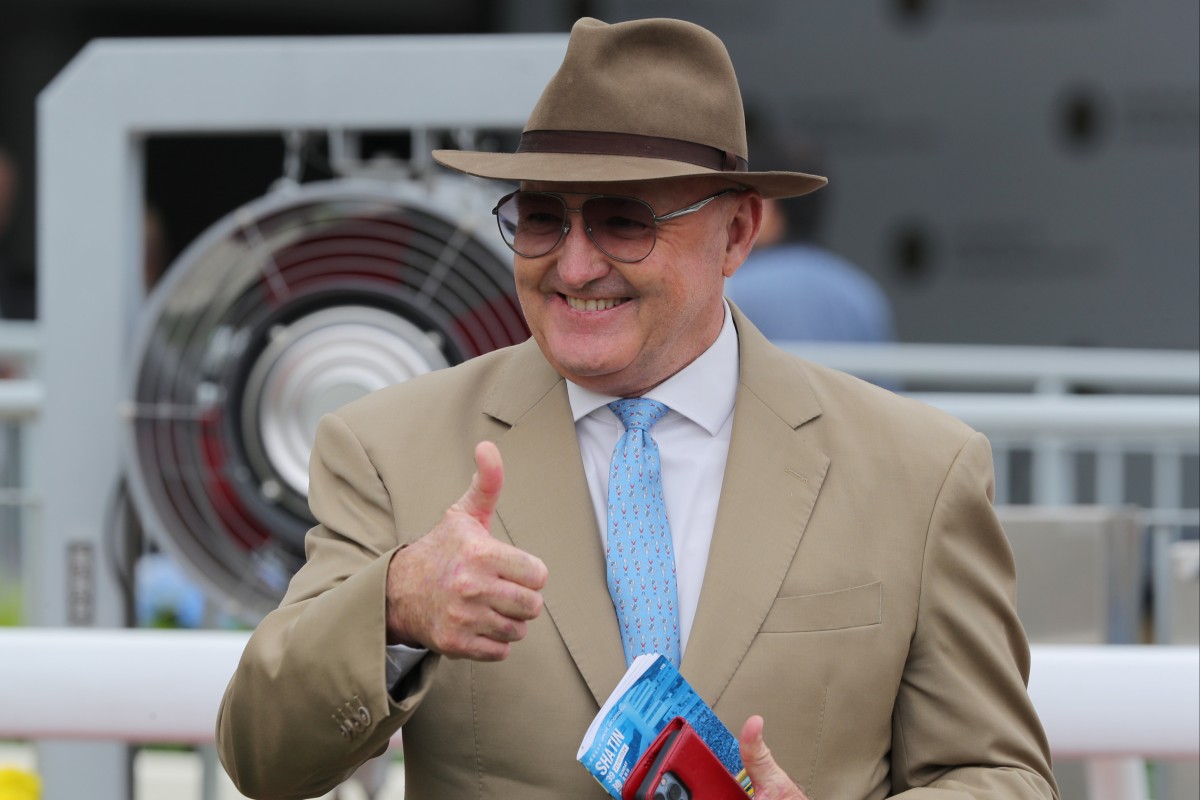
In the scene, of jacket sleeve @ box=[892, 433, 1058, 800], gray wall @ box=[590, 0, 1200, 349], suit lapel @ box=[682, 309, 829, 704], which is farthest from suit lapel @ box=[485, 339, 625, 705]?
gray wall @ box=[590, 0, 1200, 349]

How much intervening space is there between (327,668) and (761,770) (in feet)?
1.58

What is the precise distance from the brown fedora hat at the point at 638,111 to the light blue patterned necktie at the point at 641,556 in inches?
14.3

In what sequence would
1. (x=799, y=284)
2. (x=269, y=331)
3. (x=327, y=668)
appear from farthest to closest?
(x=799, y=284) → (x=269, y=331) → (x=327, y=668)

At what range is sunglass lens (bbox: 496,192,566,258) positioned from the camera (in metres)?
2.05

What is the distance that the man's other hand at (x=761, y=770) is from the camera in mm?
1739

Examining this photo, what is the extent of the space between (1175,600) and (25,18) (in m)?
8.93

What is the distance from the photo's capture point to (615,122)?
2.07 meters

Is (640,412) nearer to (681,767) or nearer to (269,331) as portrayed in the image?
(681,767)

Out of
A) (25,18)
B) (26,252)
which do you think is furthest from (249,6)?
(26,252)

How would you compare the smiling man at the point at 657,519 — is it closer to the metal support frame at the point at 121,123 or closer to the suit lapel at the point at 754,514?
the suit lapel at the point at 754,514

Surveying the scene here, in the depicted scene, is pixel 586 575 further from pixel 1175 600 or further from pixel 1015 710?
pixel 1175 600

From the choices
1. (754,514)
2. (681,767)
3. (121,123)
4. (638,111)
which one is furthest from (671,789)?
(121,123)

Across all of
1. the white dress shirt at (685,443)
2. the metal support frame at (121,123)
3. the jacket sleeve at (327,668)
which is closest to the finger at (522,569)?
the jacket sleeve at (327,668)

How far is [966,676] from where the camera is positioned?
78.2 inches
